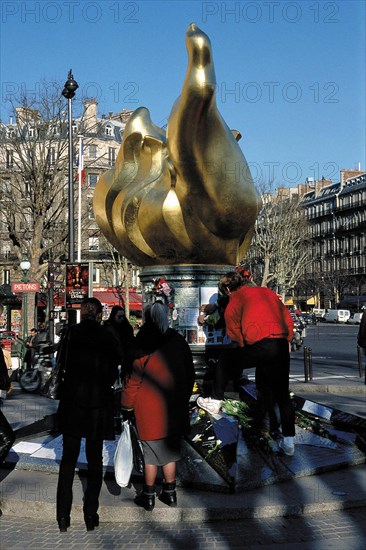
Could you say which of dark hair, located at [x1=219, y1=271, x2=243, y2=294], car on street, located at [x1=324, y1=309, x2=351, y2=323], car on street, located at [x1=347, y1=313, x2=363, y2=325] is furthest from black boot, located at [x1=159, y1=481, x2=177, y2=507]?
car on street, located at [x1=324, y1=309, x2=351, y2=323]

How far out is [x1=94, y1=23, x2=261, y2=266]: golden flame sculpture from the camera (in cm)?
902

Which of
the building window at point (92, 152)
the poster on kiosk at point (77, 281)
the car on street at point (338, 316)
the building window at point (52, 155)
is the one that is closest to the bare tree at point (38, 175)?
the building window at point (52, 155)

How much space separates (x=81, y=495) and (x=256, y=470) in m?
1.67

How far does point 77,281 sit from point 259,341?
10.6 meters

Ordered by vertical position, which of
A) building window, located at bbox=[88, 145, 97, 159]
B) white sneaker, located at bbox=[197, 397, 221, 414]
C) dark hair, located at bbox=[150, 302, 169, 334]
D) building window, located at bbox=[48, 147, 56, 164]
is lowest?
white sneaker, located at bbox=[197, 397, 221, 414]

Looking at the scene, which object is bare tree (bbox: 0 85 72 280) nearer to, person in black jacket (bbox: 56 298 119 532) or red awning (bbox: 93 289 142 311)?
red awning (bbox: 93 289 142 311)

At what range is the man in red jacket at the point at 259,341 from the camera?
746 centimetres

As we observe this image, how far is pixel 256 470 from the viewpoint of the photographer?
7410 millimetres

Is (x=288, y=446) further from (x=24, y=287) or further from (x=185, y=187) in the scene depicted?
(x=24, y=287)

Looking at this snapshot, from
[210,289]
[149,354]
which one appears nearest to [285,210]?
[210,289]

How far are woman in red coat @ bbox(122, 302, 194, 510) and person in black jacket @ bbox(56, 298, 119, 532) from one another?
0.89 ft

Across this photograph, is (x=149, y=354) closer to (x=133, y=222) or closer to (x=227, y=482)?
(x=227, y=482)

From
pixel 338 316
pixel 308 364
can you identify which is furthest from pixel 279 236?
pixel 308 364

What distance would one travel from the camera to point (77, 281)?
57.7 feet
